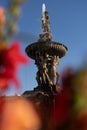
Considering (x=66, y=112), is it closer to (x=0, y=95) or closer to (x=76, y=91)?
(x=76, y=91)

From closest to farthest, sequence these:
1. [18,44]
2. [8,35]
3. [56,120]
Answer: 1. [8,35]
2. [18,44]
3. [56,120]

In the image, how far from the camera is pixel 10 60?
1484mm

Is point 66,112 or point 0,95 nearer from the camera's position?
point 0,95

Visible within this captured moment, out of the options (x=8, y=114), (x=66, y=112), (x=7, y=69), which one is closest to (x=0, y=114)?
(x=8, y=114)

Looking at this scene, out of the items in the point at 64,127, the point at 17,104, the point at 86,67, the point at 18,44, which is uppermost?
the point at 18,44

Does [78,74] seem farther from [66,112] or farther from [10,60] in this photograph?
[10,60]

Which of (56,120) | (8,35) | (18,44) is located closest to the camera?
(8,35)

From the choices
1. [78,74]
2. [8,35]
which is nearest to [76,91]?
[78,74]

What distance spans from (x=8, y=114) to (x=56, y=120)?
0.24m

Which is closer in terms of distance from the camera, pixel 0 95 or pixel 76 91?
pixel 0 95

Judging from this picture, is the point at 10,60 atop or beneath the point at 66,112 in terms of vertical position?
atop

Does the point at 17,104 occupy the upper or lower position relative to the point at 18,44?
lower

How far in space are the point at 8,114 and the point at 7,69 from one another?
0.18 metres

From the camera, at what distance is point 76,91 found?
5.26 feet
